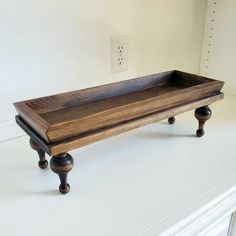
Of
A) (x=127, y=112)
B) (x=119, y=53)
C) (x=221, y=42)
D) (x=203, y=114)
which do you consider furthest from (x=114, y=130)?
(x=221, y=42)

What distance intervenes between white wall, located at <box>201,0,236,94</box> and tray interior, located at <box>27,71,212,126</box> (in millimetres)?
364

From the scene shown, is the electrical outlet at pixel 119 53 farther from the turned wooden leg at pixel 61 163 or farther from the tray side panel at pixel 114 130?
the turned wooden leg at pixel 61 163

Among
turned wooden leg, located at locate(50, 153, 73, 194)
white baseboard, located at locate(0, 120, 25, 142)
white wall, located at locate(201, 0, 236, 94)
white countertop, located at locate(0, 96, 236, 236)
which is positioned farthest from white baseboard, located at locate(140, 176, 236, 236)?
white wall, located at locate(201, 0, 236, 94)

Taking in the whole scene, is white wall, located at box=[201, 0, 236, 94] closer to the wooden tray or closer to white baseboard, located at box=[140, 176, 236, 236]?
the wooden tray

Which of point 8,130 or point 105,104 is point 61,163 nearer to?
point 105,104

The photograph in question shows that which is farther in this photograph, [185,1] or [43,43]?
[185,1]

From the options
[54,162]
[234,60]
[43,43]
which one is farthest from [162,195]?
[234,60]

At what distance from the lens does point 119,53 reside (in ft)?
2.89

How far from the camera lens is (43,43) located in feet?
2.40

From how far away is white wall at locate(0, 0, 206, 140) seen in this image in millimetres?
695

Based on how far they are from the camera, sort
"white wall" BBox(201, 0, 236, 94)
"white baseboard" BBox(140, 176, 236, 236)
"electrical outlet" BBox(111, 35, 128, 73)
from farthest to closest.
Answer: "white wall" BBox(201, 0, 236, 94)
"electrical outlet" BBox(111, 35, 128, 73)
"white baseboard" BBox(140, 176, 236, 236)

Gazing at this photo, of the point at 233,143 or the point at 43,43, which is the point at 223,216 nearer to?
the point at 233,143

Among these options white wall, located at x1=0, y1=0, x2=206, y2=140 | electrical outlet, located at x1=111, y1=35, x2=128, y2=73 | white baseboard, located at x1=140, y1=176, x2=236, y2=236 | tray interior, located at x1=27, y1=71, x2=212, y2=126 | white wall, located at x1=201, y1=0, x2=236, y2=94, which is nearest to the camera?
white baseboard, located at x1=140, y1=176, x2=236, y2=236

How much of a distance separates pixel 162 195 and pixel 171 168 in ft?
0.31
